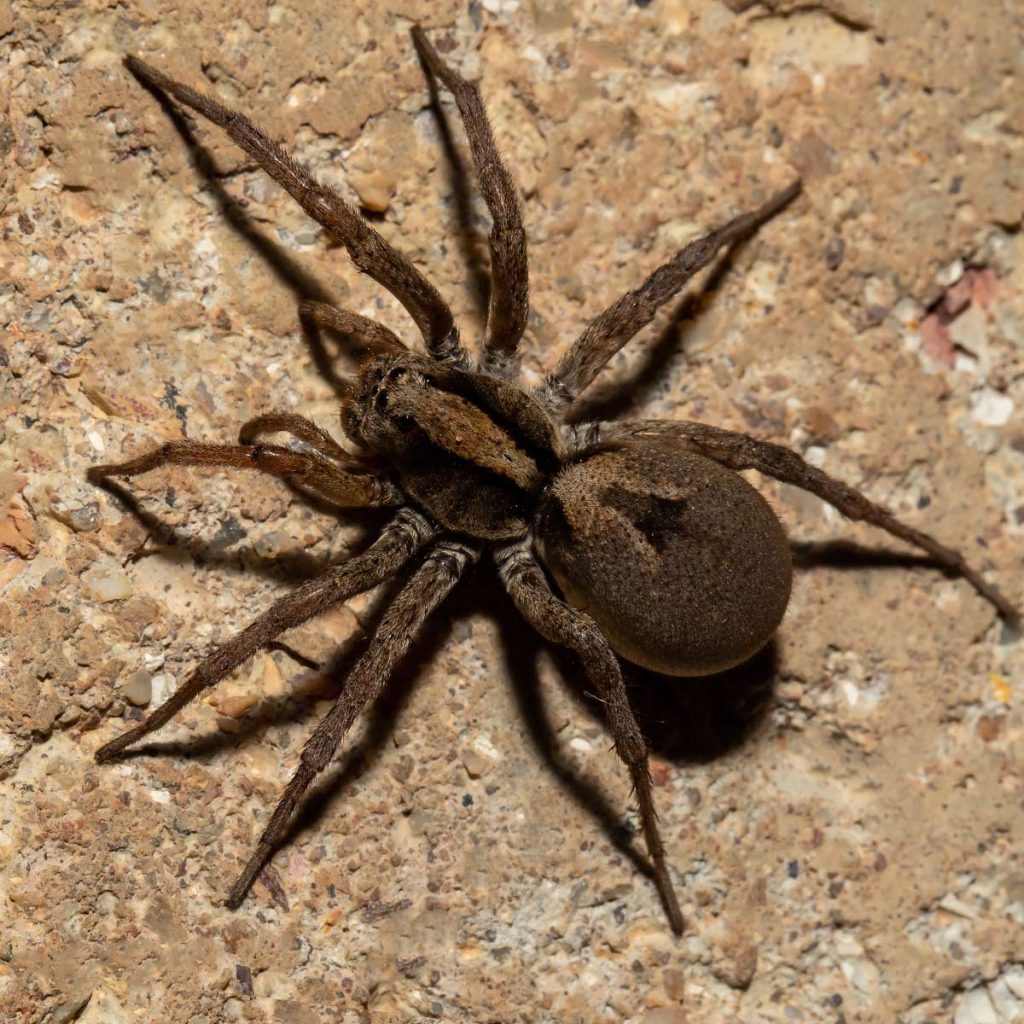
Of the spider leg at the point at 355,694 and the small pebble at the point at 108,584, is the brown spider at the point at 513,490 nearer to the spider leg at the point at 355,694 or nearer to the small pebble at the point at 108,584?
the spider leg at the point at 355,694

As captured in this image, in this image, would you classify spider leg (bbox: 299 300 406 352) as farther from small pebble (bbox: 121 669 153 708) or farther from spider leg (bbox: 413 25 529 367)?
small pebble (bbox: 121 669 153 708)

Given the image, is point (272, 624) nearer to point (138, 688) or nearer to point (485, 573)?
point (138, 688)

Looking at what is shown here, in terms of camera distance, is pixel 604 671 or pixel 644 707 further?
pixel 644 707

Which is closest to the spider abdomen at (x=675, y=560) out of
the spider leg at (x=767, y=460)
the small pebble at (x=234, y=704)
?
the spider leg at (x=767, y=460)

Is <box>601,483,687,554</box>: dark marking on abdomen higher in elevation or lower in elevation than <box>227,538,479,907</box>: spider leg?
higher

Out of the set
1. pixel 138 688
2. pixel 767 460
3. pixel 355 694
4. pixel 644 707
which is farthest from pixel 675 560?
pixel 138 688

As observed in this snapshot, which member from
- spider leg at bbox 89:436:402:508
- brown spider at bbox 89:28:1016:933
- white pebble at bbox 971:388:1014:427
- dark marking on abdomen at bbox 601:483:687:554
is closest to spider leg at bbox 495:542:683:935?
brown spider at bbox 89:28:1016:933
